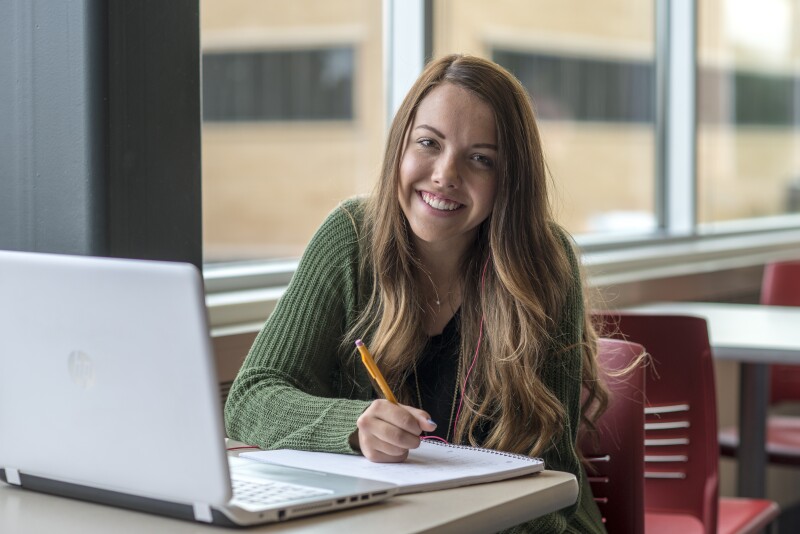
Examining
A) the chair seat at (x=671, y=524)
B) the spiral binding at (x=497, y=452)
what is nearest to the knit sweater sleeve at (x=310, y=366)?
the spiral binding at (x=497, y=452)

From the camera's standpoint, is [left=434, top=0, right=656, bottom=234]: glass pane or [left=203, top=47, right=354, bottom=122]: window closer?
→ [left=203, top=47, right=354, bottom=122]: window

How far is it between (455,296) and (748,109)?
4169 millimetres

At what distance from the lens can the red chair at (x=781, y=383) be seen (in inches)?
126

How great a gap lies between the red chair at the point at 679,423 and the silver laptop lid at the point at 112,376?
126 cm

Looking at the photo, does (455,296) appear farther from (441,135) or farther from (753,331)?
(753,331)

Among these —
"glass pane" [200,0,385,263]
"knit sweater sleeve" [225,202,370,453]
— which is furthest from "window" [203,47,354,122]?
"knit sweater sleeve" [225,202,370,453]

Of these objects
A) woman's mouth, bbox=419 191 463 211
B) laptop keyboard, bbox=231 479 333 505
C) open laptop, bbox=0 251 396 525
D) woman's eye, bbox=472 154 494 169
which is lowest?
laptop keyboard, bbox=231 479 333 505

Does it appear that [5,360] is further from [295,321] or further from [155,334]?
[295,321]

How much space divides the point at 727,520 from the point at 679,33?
2757 millimetres

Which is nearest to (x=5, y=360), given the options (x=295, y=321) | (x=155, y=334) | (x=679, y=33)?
(x=155, y=334)

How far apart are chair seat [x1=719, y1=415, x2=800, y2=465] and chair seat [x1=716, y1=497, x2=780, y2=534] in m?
0.53

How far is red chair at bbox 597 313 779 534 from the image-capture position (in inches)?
91.7

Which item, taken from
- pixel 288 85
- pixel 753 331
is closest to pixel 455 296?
pixel 753 331

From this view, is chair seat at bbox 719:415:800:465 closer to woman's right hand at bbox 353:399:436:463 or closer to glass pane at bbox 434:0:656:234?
glass pane at bbox 434:0:656:234
